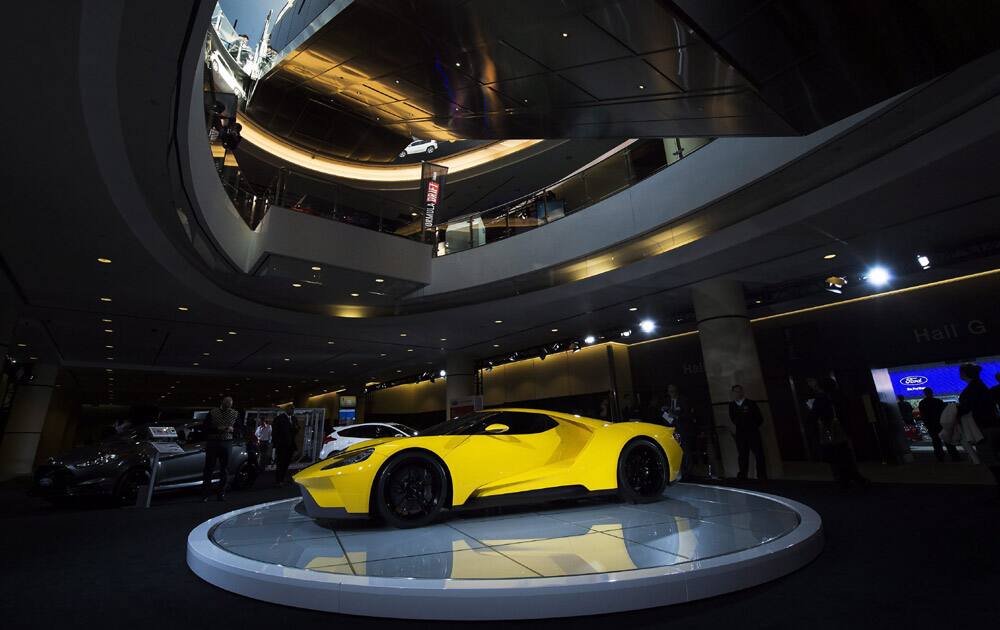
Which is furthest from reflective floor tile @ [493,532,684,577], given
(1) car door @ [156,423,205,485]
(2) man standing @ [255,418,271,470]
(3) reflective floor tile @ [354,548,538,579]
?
(2) man standing @ [255,418,271,470]

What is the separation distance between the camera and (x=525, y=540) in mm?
3535

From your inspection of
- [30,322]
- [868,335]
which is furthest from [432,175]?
[868,335]

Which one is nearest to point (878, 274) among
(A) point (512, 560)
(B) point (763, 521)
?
(B) point (763, 521)

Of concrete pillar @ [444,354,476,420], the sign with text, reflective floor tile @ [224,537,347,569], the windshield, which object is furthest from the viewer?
concrete pillar @ [444,354,476,420]

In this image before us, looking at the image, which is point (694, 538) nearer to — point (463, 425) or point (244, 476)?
point (463, 425)

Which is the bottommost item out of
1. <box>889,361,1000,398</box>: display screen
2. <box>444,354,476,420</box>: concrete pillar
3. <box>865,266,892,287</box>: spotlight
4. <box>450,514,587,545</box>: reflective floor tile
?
<box>450,514,587,545</box>: reflective floor tile

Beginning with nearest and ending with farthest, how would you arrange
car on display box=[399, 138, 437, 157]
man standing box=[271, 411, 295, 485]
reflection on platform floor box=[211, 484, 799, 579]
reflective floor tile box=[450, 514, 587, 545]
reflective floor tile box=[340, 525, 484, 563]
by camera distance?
reflection on platform floor box=[211, 484, 799, 579]
reflective floor tile box=[340, 525, 484, 563]
reflective floor tile box=[450, 514, 587, 545]
man standing box=[271, 411, 295, 485]
car on display box=[399, 138, 437, 157]

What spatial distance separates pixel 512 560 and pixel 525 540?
1.99 ft

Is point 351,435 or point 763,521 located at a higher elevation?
point 351,435

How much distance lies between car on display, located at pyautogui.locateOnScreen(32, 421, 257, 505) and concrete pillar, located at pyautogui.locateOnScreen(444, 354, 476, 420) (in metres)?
10.5

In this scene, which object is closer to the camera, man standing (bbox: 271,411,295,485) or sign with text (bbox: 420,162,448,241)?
man standing (bbox: 271,411,295,485)

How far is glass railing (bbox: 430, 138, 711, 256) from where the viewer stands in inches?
348

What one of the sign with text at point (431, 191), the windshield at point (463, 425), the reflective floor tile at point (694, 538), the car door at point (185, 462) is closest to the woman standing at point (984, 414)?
the reflective floor tile at point (694, 538)

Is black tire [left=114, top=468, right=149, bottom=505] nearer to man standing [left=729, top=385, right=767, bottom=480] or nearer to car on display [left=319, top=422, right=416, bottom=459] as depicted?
car on display [left=319, top=422, right=416, bottom=459]
